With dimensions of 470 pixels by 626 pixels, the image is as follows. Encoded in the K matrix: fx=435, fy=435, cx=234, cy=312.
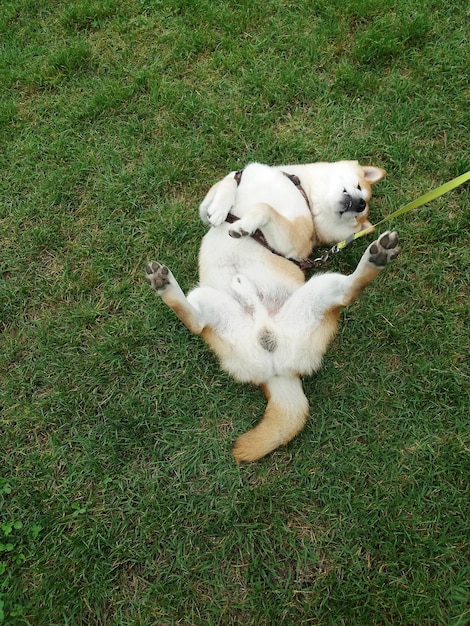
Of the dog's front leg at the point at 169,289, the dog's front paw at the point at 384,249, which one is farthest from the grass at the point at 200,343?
the dog's front paw at the point at 384,249

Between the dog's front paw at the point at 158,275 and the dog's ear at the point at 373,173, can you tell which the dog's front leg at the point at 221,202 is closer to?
the dog's front paw at the point at 158,275

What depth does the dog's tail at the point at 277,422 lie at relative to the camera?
270 cm

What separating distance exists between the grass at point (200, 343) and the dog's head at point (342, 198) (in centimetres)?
23

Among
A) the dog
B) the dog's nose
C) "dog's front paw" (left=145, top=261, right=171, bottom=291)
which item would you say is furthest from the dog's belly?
the dog's nose

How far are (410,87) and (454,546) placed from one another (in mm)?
3312

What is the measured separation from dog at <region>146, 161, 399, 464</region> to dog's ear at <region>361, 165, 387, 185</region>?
0.02 meters

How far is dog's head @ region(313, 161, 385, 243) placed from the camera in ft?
9.59

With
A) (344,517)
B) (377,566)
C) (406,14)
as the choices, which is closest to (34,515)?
(344,517)

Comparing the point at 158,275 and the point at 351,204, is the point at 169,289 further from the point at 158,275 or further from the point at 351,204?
the point at 351,204

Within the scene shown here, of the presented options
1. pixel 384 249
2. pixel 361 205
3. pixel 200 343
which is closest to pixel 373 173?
pixel 361 205

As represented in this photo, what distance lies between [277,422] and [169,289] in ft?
3.49

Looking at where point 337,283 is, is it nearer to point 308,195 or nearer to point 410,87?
point 308,195

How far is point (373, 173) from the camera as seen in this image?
3.11 metres

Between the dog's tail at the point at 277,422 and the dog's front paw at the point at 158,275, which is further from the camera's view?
the dog's tail at the point at 277,422
